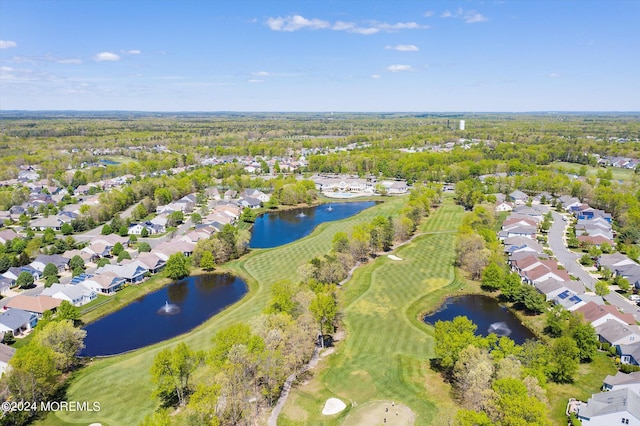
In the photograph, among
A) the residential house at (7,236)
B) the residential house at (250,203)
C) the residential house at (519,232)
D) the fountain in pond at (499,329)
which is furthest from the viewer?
the residential house at (250,203)

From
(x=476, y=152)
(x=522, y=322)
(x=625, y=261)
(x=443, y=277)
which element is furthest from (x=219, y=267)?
(x=476, y=152)

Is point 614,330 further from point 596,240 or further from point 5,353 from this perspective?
point 5,353

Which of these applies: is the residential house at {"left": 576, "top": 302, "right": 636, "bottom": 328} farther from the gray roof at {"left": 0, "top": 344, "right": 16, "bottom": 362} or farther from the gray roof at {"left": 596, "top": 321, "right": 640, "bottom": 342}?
the gray roof at {"left": 0, "top": 344, "right": 16, "bottom": 362}

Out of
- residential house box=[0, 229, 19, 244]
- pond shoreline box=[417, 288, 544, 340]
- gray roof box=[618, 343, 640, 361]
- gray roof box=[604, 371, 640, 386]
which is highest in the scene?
residential house box=[0, 229, 19, 244]

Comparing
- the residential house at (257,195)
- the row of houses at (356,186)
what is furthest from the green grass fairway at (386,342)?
the row of houses at (356,186)

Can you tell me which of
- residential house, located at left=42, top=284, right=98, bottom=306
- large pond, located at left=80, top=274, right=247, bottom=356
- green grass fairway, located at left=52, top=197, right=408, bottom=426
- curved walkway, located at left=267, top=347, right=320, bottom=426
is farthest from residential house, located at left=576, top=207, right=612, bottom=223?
residential house, located at left=42, top=284, right=98, bottom=306

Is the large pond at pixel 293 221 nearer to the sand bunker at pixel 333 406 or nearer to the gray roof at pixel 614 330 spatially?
the sand bunker at pixel 333 406
